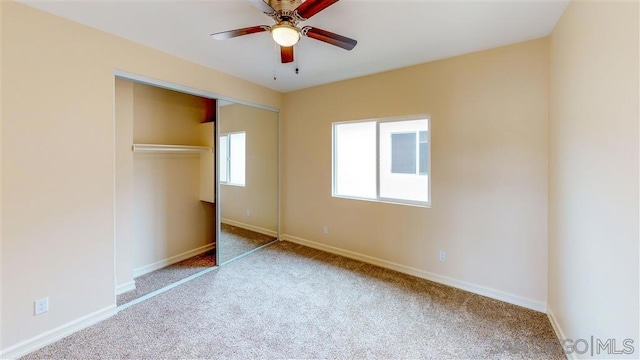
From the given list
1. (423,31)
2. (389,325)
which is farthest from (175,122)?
(389,325)

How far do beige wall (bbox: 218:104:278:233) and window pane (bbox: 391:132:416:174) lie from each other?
2015mm

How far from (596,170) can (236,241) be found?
12.7ft

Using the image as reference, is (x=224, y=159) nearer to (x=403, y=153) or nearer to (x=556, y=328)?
(x=403, y=153)

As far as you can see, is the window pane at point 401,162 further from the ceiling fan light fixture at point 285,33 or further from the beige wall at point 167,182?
the beige wall at point 167,182

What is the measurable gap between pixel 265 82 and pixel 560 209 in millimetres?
→ 3699

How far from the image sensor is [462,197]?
2.82 meters

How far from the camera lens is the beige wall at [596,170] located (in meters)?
1.21

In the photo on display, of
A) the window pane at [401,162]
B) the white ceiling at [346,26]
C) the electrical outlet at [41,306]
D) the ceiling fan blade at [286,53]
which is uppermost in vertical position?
the white ceiling at [346,26]

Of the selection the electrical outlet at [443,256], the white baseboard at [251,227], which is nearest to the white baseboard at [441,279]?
the electrical outlet at [443,256]

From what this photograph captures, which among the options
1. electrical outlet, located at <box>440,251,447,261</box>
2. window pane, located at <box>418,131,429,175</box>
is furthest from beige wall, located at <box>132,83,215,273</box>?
electrical outlet, located at <box>440,251,447,261</box>

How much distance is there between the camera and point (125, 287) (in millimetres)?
2822

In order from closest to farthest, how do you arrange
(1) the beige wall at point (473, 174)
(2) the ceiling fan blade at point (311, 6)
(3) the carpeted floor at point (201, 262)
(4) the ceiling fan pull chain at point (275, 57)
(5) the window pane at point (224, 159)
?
(2) the ceiling fan blade at point (311, 6) < (1) the beige wall at point (473, 174) < (4) the ceiling fan pull chain at point (275, 57) < (3) the carpeted floor at point (201, 262) < (5) the window pane at point (224, 159)

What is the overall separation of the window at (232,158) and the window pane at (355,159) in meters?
1.42

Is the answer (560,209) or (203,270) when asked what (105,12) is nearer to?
(203,270)
